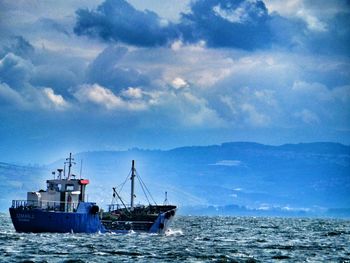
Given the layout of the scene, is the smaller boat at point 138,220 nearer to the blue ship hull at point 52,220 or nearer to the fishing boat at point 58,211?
the fishing boat at point 58,211

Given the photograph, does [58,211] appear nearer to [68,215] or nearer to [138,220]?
[68,215]

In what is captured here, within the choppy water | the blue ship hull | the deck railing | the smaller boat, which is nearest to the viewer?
the choppy water

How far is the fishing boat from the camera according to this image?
114m

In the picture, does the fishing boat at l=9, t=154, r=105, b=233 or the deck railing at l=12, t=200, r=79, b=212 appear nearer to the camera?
the fishing boat at l=9, t=154, r=105, b=233

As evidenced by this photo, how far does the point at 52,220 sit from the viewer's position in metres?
114

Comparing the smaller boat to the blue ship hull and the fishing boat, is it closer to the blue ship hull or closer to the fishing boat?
the fishing boat

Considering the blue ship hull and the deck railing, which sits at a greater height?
the deck railing

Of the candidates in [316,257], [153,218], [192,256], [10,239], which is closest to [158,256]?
[192,256]

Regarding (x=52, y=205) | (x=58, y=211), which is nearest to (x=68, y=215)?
(x=58, y=211)

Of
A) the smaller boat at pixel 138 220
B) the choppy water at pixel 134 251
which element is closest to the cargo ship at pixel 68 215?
the smaller boat at pixel 138 220

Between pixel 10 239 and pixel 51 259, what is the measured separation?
29164 mm

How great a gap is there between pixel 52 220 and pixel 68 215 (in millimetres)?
2545

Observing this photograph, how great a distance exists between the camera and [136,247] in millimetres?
94938

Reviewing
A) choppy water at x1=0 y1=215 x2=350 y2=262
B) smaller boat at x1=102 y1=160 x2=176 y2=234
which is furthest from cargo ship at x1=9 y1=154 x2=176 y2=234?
choppy water at x1=0 y1=215 x2=350 y2=262
